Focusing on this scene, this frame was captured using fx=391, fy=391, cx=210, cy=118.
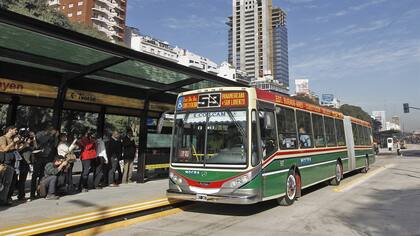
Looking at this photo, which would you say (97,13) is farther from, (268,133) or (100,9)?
(268,133)

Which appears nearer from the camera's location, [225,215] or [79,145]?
[225,215]

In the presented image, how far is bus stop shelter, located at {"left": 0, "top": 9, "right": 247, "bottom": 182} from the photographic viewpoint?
8.48 metres

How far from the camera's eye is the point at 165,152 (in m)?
15.7

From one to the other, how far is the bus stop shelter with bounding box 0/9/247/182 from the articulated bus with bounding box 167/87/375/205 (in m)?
2.41

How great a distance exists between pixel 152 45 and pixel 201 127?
111233 millimetres

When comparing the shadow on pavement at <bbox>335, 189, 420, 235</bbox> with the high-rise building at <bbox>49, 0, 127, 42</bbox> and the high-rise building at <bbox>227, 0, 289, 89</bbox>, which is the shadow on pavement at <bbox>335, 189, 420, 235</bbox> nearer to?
the high-rise building at <bbox>49, 0, 127, 42</bbox>

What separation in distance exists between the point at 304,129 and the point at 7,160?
7751 mm

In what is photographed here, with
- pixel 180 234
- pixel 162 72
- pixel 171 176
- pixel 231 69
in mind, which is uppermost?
pixel 231 69

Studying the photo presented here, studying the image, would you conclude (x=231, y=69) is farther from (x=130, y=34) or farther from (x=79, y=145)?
(x=79, y=145)

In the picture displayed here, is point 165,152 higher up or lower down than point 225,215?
higher up

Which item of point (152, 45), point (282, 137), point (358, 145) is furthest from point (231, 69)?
point (282, 137)

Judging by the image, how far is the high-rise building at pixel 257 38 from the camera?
604ft

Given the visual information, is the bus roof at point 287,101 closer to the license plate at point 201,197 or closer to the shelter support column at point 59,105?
the license plate at point 201,197

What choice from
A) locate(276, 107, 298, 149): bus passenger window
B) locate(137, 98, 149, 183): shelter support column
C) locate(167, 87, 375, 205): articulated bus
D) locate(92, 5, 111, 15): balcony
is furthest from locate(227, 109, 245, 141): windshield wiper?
locate(92, 5, 111, 15): balcony
